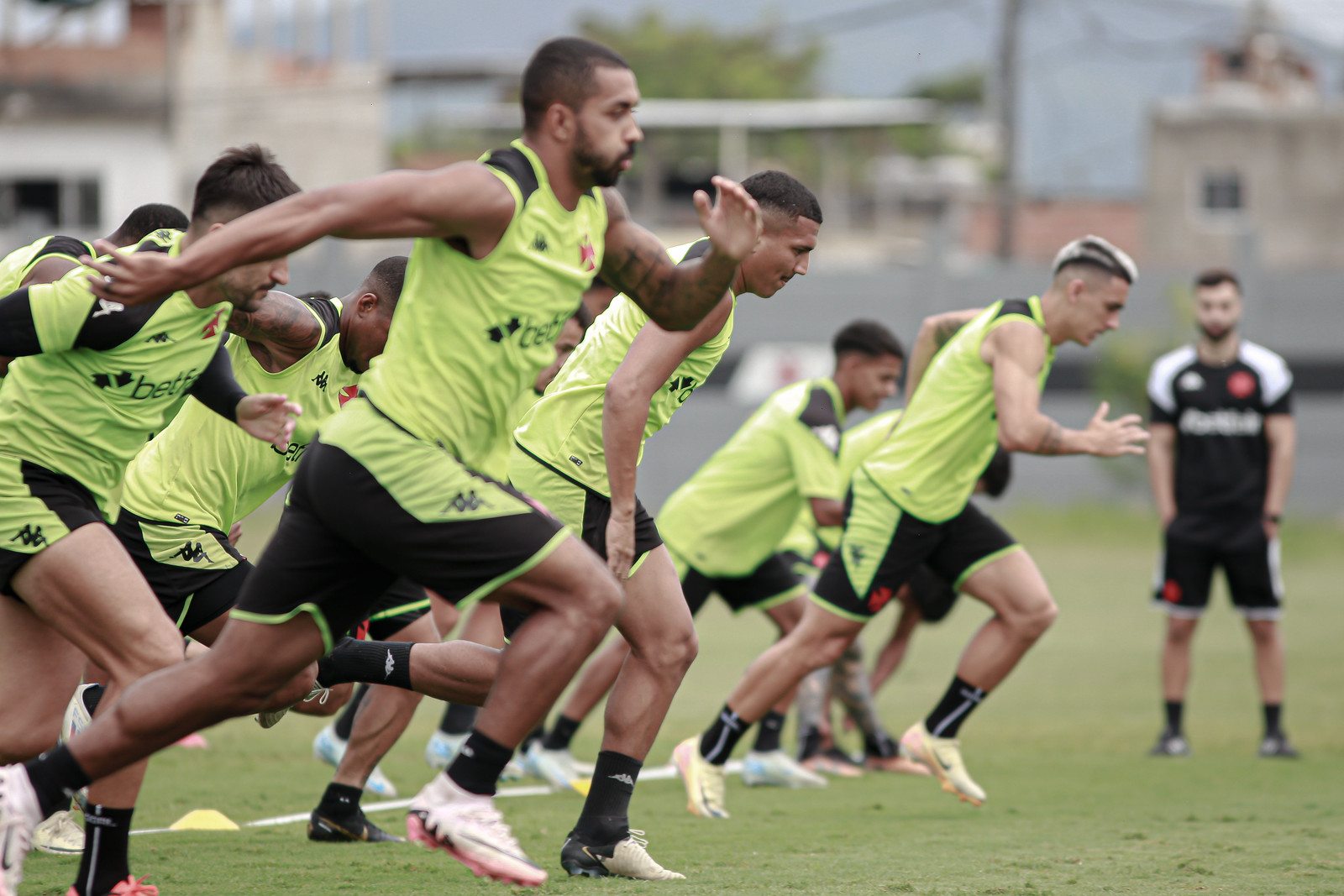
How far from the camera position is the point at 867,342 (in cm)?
749

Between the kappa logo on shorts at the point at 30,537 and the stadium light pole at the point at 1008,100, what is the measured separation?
24833mm

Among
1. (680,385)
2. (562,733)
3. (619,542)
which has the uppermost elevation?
(680,385)

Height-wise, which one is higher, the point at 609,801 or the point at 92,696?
the point at 92,696

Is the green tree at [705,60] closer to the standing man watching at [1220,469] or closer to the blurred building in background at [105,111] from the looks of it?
the blurred building in background at [105,111]

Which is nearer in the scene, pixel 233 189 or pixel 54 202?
pixel 233 189

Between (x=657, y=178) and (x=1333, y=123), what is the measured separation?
1910cm

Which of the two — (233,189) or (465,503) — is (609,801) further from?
(233,189)

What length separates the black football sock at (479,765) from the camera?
3.71m

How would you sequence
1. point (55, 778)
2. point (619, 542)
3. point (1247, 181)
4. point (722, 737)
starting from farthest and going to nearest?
point (1247, 181), point (722, 737), point (619, 542), point (55, 778)

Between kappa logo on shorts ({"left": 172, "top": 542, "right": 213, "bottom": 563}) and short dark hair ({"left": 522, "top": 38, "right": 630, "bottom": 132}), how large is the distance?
7.52 feet

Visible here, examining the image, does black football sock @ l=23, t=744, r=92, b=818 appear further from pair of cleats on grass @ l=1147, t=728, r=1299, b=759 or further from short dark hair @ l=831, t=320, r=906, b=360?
pair of cleats on grass @ l=1147, t=728, r=1299, b=759

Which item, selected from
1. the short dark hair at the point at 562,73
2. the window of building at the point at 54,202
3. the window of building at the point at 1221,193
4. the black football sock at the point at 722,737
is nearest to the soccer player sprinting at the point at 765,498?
the black football sock at the point at 722,737

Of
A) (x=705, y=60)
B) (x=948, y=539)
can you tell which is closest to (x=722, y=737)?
(x=948, y=539)

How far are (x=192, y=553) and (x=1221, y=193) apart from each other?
4162cm
